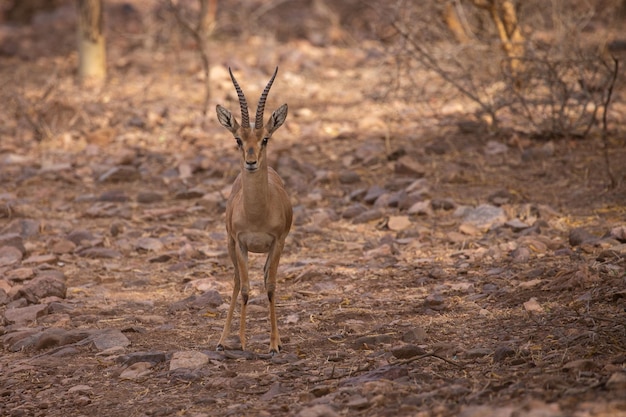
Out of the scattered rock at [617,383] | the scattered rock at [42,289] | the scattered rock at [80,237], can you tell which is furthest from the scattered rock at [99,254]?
the scattered rock at [617,383]

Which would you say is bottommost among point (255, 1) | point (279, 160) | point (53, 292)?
point (53, 292)

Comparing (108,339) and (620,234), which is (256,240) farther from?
(620,234)

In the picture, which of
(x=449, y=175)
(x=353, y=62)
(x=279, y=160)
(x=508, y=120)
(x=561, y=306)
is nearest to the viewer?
(x=561, y=306)

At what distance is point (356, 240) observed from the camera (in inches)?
354

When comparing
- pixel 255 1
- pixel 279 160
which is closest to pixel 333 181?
pixel 279 160

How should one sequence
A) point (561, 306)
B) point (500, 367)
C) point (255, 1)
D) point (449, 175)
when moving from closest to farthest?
point (500, 367) → point (561, 306) → point (449, 175) → point (255, 1)

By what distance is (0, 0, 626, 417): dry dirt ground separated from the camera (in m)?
5.15

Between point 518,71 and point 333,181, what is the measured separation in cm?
265

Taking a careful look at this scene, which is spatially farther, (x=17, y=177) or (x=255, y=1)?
(x=255, y=1)

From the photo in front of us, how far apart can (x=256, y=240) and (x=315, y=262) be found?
1.97 m

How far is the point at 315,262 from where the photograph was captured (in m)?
8.29

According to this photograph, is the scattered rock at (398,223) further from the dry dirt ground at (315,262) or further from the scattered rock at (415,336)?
the scattered rock at (415,336)

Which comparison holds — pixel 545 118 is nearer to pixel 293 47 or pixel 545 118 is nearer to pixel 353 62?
pixel 353 62

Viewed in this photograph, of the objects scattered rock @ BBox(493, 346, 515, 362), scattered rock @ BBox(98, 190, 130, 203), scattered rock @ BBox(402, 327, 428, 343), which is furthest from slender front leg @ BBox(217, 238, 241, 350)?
scattered rock @ BBox(98, 190, 130, 203)
